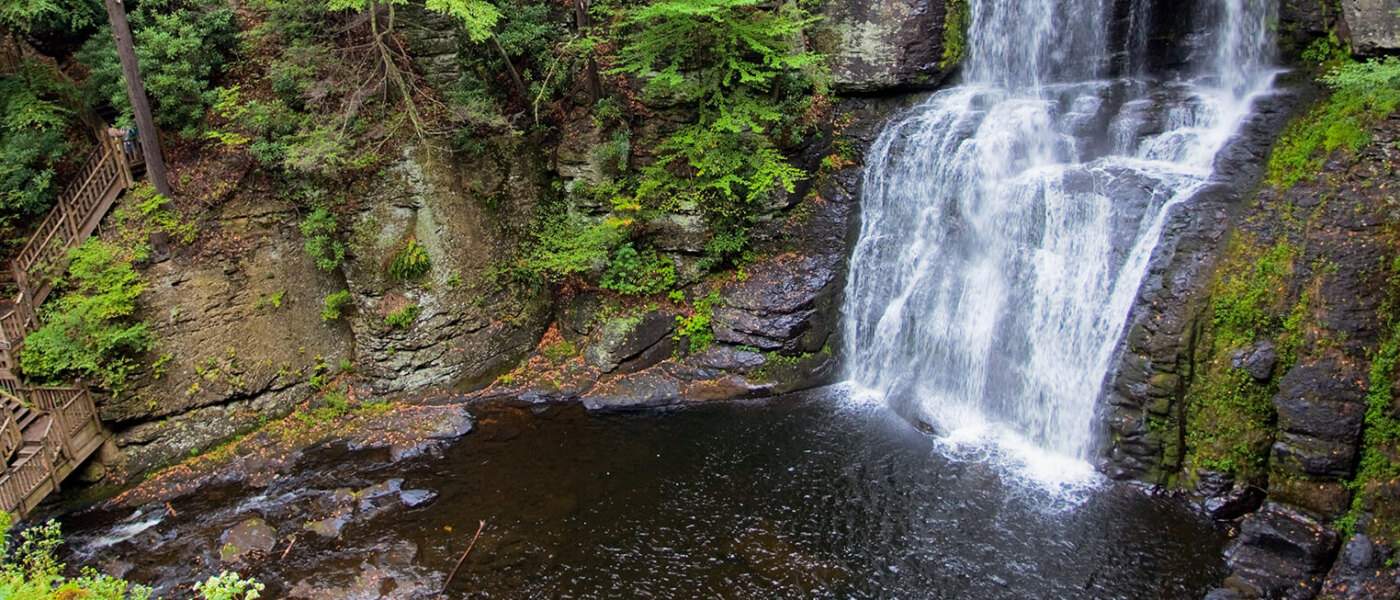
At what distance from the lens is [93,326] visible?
12.4 metres

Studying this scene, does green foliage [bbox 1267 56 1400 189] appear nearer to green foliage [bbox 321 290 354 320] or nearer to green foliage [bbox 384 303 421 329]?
green foliage [bbox 384 303 421 329]

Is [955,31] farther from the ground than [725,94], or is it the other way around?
[955,31]

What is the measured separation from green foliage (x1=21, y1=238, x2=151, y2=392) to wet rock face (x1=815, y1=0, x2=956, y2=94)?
1442cm

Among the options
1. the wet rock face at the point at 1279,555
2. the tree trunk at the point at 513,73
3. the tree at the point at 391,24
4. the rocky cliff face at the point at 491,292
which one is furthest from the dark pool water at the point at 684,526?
the tree trunk at the point at 513,73

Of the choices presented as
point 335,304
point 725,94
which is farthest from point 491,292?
point 725,94

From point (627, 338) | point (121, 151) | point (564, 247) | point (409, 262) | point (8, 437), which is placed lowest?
point (627, 338)

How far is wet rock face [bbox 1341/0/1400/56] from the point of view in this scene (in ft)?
38.1

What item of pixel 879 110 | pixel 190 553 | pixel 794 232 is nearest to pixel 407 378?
pixel 190 553

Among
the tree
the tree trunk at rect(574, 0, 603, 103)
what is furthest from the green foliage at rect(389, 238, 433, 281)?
the tree trunk at rect(574, 0, 603, 103)

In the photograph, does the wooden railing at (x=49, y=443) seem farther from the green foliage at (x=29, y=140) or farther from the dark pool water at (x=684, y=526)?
the green foliage at (x=29, y=140)

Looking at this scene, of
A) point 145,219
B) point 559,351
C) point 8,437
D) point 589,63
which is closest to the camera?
point 8,437

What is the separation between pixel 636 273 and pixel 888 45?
753 cm

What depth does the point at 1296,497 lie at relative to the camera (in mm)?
9352

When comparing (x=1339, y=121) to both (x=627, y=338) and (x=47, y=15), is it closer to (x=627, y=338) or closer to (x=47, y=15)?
(x=627, y=338)
